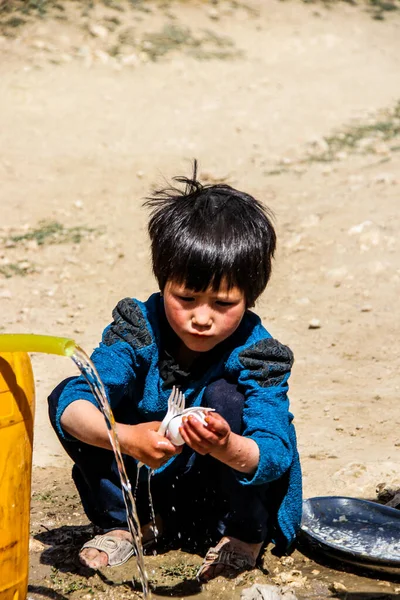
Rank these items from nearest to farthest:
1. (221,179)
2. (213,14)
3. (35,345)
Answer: (35,345) < (221,179) < (213,14)

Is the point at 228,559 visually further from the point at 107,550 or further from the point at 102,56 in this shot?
the point at 102,56

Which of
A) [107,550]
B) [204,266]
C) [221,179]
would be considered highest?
[204,266]

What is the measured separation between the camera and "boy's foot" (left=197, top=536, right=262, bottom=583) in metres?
2.47

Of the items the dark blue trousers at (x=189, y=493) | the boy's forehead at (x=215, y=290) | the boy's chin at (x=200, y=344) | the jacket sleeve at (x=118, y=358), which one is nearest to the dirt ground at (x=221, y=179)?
the dark blue trousers at (x=189, y=493)

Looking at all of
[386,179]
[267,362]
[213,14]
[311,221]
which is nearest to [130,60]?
[213,14]

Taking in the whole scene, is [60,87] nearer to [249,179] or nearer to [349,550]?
[249,179]

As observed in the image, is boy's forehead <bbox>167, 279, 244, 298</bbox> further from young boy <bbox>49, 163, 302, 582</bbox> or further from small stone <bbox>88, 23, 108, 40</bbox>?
small stone <bbox>88, 23, 108, 40</bbox>

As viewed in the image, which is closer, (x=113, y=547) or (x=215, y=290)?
(x=215, y=290)

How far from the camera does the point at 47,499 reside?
303 cm

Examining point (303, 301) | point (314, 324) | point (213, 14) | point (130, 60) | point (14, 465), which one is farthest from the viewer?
point (213, 14)

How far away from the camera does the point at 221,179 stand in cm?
662

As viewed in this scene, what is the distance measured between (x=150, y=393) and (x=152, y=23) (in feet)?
24.6

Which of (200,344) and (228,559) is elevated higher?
(200,344)

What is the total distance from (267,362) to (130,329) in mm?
370
